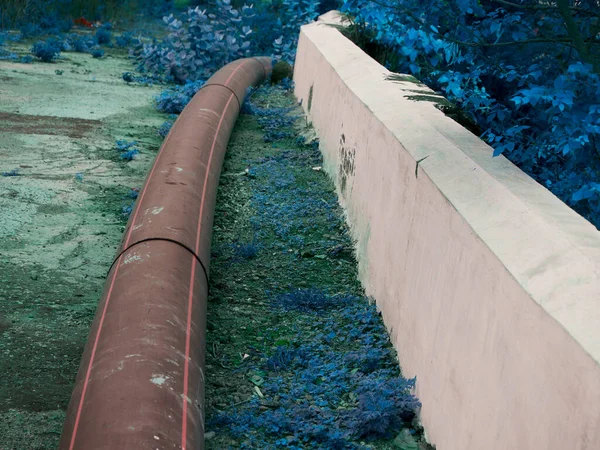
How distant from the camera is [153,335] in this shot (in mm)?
3039

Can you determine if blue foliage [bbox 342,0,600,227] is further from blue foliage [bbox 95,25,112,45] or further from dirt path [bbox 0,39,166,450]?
blue foliage [bbox 95,25,112,45]

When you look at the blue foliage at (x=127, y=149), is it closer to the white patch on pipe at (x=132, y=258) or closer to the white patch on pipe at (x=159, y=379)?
the white patch on pipe at (x=132, y=258)

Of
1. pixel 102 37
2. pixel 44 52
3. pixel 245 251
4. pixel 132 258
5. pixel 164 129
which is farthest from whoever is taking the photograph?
pixel 102 37

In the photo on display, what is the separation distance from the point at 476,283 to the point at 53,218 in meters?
3.71

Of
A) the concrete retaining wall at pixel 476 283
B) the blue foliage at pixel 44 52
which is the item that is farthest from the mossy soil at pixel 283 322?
the blue foliage at pixel 44 52

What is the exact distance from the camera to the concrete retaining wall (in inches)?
77.3

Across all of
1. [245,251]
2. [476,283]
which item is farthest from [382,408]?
[245,251]

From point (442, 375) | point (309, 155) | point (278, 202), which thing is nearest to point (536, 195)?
point (442, 375)

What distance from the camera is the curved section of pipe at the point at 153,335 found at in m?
2.55

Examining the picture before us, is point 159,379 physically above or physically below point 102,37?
above

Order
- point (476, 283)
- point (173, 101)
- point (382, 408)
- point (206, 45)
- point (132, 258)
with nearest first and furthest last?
point (476, 283) < point (382, 408) < point (132, 258) < point (173, 101) < point (206, 45)

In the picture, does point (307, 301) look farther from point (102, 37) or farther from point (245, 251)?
point (102, 37)

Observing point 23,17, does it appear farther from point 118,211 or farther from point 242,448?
point 242,448

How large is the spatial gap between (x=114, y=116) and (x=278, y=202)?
338 centimetres
